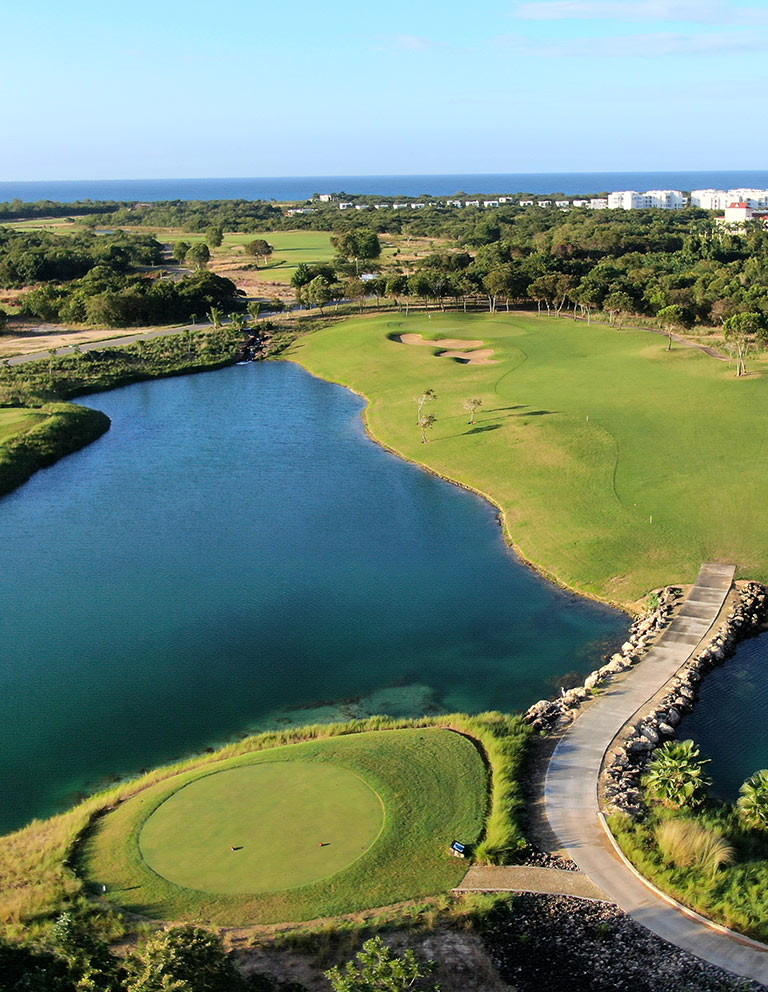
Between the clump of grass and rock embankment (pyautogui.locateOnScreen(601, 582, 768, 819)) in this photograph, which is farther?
rock embankment (pyautogui.locateOnScreen(601, 582, 768, 819))

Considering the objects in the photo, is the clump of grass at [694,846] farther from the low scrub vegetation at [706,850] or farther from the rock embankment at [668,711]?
the rock embankment at [668,711]

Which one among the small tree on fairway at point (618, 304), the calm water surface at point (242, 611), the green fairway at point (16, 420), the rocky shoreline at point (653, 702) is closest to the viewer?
the rocky shoreline at point (653, 702)

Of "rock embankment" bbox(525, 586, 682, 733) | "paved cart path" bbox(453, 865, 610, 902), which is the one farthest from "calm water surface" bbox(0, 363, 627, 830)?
"paved cart path" bbox(453, 865, 610, 902)

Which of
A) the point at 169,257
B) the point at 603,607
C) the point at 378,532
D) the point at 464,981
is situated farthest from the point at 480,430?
the point at 169,257

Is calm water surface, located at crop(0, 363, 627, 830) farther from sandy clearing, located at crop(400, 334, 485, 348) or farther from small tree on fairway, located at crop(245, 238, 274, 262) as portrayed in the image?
small tree on fairway, located at crop(245, 238, 274, 262)

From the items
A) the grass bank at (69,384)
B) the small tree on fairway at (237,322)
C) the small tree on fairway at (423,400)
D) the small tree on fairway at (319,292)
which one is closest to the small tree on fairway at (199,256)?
the small tree on fairway at (319,292)

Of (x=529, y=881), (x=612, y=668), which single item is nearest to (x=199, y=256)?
(x=612, y=668)

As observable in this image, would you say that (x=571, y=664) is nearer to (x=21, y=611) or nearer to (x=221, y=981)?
(x=221, y=981)

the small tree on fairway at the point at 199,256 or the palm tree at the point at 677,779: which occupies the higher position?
the small tree on fairway at the point at 199,256
